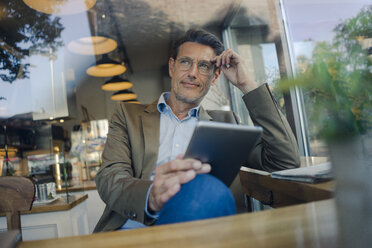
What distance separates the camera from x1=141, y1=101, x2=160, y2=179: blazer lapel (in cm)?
96

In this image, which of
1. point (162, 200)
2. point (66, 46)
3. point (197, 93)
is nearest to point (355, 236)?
point (162, 200)

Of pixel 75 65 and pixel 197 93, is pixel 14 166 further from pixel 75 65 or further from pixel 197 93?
pixel 75 65

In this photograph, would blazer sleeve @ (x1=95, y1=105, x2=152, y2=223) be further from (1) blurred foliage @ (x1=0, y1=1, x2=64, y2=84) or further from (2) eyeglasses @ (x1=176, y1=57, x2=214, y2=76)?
(1) blurred foliage @ (x1=0, y1=1, x2=64, y2=84)

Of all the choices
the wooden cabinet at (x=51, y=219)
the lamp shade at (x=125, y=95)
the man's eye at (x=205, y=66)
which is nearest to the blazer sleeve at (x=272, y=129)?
the man's eye at (x=205, y=66)

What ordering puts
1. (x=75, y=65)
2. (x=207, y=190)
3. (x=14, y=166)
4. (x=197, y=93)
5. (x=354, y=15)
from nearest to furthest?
(x=207, y=190) < (x=354, y=15) < (x=197, y=93) < (x=14, y=166) < (x=75, y=65)

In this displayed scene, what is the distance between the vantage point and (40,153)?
206cm

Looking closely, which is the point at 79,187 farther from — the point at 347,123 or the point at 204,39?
the point at 347,123

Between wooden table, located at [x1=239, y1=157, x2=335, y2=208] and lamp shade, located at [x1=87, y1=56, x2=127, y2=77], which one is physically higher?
lamp shade, located at [x1=87, y1=56, x2=127, y2=77]

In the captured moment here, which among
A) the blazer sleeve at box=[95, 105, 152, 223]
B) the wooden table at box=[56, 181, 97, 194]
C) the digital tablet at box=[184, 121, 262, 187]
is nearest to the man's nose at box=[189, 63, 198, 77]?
the blazer sleeve at box=[95, 105, 152, 223]

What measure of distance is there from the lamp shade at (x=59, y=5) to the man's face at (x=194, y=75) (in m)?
1.24

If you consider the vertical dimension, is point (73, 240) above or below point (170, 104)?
below

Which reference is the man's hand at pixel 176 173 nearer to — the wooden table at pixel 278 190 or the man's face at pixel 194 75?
the wooden table at pixel 278 190

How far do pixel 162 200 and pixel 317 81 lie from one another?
0.31 m

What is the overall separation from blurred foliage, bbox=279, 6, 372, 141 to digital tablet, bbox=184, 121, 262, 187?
0.10 m
